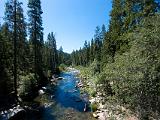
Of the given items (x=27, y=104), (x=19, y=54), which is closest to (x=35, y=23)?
(x=19, y=54)

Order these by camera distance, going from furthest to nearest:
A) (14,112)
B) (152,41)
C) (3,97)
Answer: (3,97) < (14,112) < (152,41)

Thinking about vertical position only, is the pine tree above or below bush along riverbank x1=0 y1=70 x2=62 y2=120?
above

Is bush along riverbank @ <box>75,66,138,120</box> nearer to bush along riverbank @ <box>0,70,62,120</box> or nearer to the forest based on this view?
the forest

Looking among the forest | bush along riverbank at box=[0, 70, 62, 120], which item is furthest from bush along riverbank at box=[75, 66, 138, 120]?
bush along riverbank at box=[0, 70, 62, 120]

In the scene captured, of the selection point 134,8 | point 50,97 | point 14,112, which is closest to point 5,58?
point 50,97

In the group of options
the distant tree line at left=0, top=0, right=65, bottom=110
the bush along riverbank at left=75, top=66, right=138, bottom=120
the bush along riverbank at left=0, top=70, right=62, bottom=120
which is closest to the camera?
the bush along riverbank at left=75, top=66, right=138, bottom=120

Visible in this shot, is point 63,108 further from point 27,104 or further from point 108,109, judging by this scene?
point 108,109

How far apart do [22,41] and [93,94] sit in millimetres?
14283

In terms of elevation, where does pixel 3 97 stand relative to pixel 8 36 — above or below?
below

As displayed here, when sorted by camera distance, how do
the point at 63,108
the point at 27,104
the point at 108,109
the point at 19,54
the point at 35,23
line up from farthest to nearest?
the point at 35,23, the point at 19,54, the point at 63,108, the point at 27,104, the point at 108,109

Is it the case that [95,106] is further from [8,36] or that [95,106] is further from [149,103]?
[8,36]

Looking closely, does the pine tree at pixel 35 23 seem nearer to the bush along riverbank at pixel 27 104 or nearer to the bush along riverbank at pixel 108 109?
the bush along riverbank at pixel 27 104

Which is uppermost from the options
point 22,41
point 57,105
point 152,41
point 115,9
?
point 115,9

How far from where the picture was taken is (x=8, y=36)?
36.2 metres
